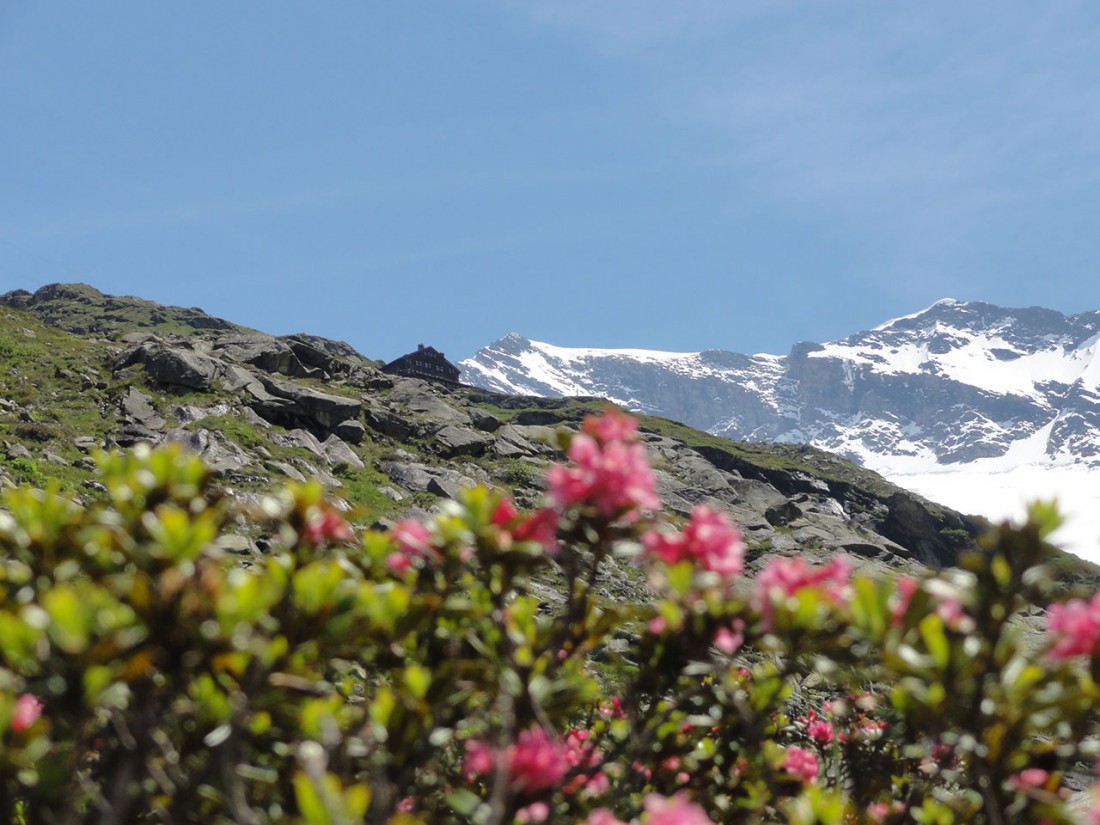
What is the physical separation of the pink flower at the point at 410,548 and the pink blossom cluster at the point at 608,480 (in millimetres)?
661

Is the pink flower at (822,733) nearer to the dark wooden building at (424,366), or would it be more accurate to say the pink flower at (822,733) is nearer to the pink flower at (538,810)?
the pink flower at (538,810)

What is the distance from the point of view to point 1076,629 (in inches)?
110

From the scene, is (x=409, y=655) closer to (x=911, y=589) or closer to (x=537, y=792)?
(x=537, y=792)

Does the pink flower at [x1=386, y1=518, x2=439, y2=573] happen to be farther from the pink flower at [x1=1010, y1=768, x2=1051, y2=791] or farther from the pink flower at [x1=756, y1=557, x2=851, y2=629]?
the pink flower at [x1=1010, y1=768, x2=1051, y2=791]

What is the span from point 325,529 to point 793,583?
6.45ft

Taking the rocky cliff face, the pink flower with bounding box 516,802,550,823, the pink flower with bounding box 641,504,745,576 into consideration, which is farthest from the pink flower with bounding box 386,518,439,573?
the rocky cliff face

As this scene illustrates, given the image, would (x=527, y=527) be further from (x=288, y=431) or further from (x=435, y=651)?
(x=288, y=431)

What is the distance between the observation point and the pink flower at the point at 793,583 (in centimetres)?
307

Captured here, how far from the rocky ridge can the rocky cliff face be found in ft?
0.23

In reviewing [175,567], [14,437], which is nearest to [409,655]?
[175,567]

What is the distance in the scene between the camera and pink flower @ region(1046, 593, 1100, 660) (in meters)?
2.77

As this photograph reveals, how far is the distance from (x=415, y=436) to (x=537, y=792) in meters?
32.4

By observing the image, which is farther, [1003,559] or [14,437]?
[14,437]

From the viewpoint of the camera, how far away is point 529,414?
242 ft
